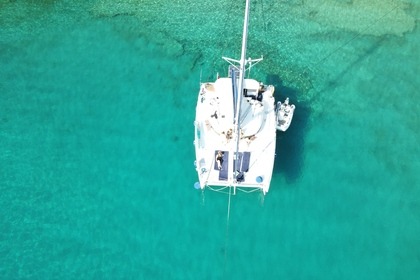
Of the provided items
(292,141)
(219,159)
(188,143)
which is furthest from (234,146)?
(292,141)

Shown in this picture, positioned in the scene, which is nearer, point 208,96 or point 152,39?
point 208,96

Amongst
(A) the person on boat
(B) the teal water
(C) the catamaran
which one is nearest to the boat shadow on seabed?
(B) the teal water

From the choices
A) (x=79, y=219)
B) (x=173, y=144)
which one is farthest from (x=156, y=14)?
(x=79, y=219)

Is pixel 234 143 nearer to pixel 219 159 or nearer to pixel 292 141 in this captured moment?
pixel 219 159

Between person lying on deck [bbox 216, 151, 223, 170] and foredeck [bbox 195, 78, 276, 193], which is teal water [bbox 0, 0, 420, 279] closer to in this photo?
foredeck [bbox 195, 78, 276, 193]

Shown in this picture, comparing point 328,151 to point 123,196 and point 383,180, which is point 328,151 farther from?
point 123,196

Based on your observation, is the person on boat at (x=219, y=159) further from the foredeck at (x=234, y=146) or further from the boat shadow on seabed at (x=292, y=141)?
the boat shadow on seabed at (x=292, y=141)

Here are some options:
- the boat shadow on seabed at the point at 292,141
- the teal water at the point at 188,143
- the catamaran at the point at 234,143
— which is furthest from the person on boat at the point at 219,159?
the boat shadow on seabed at the point at 292,141
